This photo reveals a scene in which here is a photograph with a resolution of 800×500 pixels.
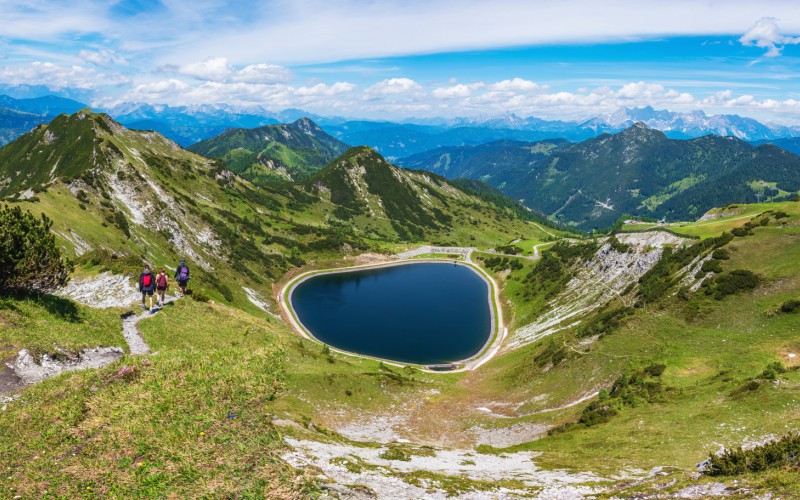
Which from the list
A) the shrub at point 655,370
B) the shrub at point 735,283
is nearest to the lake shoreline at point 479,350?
the shrub at point 655,370

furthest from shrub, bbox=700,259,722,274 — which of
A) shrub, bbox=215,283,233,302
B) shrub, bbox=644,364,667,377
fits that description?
shrub, bbox=215,283,233,302

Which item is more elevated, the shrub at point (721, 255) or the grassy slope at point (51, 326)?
the grassy slope at point (51, 326)

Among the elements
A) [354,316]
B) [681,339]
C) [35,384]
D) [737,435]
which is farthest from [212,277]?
[737,435]

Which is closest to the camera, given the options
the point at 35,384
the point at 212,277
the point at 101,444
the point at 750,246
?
the point at 101,444

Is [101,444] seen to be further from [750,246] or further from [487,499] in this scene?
[750,246]

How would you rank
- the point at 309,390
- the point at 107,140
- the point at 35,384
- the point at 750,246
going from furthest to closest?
the point at 107,140
the point at 750,246
the point at 309,390
the point at 35,384

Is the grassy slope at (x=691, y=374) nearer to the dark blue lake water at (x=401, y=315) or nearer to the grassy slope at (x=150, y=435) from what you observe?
the grassy slope at (x=150, y=435)

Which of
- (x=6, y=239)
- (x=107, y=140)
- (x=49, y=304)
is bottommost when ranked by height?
(x=49, y=304)

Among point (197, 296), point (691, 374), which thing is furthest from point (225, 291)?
point (691, 374)
